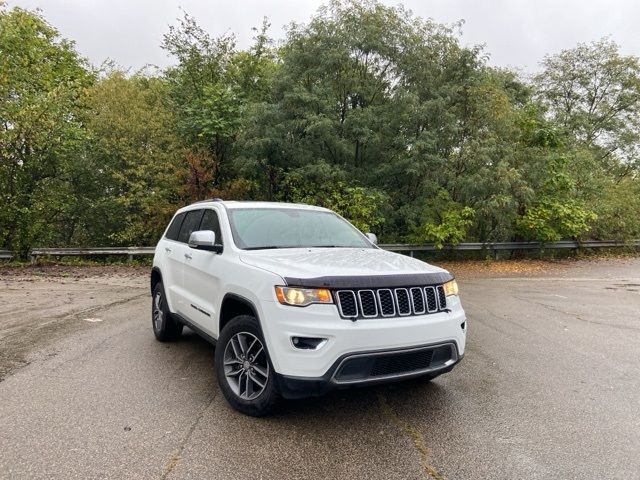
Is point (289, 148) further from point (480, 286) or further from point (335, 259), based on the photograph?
point (335, 259)

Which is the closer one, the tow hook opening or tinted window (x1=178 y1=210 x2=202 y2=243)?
the tow hook opening

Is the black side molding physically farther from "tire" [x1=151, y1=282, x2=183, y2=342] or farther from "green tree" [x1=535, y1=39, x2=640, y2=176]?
"green tree" [x1=535, y1=39, x2=640, y2=176]

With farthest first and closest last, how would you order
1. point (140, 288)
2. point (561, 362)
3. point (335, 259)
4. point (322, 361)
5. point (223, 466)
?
point (140, 288), point (561, 362), point (335, 259), point (322, 361), point (223, 466)

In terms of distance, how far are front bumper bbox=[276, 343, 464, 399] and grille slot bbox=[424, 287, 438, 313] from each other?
0.30m

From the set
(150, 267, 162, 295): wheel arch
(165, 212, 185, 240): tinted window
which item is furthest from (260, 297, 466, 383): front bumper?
(150, 267, 162, 295): wheel arch

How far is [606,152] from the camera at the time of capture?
2506cm

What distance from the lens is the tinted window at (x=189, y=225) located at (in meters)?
5.14

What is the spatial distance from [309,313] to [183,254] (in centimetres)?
245

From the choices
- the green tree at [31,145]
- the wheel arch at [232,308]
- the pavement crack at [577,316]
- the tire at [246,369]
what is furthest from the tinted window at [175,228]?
the green tree at [31,145]

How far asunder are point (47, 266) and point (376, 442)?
622 inches

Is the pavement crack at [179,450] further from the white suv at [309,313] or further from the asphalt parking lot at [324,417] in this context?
the white suv at [309,313]

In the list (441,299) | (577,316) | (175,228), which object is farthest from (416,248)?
(441,299)

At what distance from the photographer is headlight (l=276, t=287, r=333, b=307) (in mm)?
3080

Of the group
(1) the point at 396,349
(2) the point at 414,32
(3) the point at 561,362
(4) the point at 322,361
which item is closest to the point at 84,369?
(4) the point at 322,361
